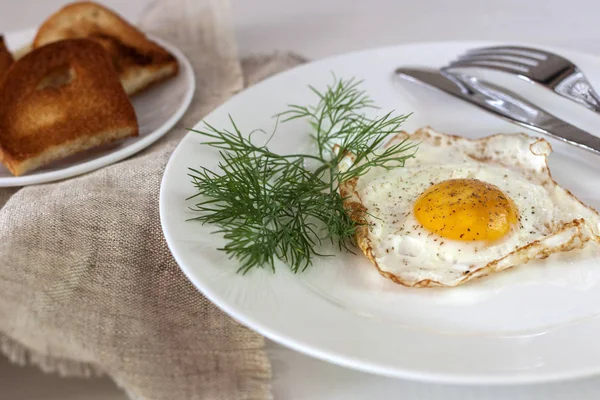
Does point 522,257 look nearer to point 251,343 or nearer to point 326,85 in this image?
point 251,343

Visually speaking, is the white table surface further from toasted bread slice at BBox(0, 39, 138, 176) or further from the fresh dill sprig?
the fresh dill sprig

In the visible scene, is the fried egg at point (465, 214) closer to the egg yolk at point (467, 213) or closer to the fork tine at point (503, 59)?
the egg yolk at point (467, 213)

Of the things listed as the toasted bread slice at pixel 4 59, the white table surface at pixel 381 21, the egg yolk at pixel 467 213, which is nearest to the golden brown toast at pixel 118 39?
the toasted bread slice at pixel 4 59

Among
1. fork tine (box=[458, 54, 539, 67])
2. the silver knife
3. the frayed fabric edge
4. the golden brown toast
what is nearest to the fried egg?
the silver knife

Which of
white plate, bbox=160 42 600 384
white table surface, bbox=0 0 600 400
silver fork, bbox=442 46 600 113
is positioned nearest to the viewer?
white plate, bbox=160 42 600 384

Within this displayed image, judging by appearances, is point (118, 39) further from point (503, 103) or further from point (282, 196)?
point (503, 103)

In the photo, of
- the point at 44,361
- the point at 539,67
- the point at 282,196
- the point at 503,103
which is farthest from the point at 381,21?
the point at 44,361

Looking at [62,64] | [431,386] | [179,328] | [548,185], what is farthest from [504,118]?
[62,64]
